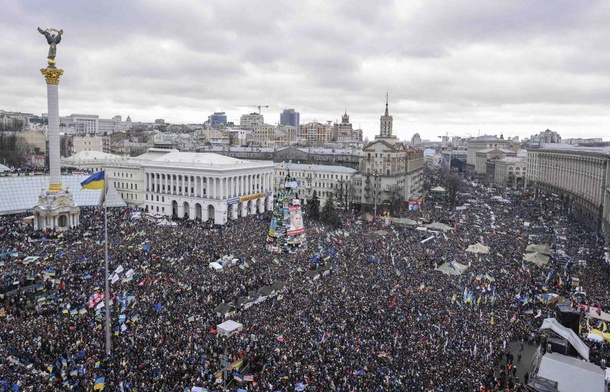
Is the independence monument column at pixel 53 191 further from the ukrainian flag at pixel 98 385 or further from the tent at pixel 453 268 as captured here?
the tent at pixel 453 268

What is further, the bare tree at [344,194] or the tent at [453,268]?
the bare tree at [344,194]

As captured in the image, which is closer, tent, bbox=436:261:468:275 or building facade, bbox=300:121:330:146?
tent, bbox=436:261:468:275

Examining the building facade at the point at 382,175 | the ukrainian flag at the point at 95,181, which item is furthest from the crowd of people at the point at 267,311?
the building facade at the point at 382,175

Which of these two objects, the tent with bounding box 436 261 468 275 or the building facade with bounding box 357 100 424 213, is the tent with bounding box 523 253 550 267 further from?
the building facade with bounding box 357 100 424 213

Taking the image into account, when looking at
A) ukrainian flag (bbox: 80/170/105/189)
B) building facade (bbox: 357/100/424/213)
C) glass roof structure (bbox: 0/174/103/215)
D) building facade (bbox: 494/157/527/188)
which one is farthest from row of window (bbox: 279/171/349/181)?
building facade (bbox: 494/157/527/188)

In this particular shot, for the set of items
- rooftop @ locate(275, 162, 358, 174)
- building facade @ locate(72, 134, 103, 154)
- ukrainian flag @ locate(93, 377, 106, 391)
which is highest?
building facade @ locate(72, 134, 103, 154)

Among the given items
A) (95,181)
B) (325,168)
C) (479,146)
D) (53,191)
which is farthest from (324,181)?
(479,146)
